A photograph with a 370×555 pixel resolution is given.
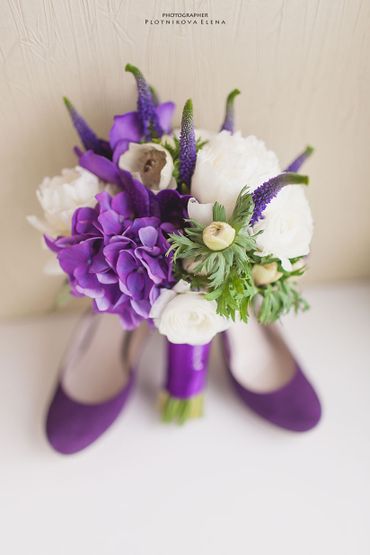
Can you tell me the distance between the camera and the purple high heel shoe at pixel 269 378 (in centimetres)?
82

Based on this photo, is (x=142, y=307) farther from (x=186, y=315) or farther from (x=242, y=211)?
(x=242, y=211)

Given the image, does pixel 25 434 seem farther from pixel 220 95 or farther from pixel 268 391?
pixel 220 95

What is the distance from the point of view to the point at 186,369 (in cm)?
80

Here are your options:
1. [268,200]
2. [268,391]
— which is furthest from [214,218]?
[268,391]

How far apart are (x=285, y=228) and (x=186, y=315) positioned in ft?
0.53

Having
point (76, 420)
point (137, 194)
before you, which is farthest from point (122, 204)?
point (76, 420)

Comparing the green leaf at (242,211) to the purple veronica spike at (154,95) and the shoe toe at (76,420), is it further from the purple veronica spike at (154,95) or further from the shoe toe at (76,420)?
the shoe toe at (76,420)

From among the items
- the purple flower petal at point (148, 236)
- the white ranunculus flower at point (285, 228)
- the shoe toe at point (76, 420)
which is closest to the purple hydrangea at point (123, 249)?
the purple flower petal at point (148, 236)

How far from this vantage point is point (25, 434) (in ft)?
2.69

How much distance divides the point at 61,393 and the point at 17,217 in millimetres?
331

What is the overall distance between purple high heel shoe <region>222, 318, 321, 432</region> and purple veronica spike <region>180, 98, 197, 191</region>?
413mm

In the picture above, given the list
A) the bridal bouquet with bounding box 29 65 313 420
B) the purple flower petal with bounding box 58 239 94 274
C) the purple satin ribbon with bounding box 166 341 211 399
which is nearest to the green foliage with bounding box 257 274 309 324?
the bridal bouquet with bounding box 29 65 313 420

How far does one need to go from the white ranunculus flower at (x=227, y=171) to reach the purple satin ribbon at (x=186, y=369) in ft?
0.95

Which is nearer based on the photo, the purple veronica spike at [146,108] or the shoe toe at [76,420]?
the purple veronica spike at [146,108]
